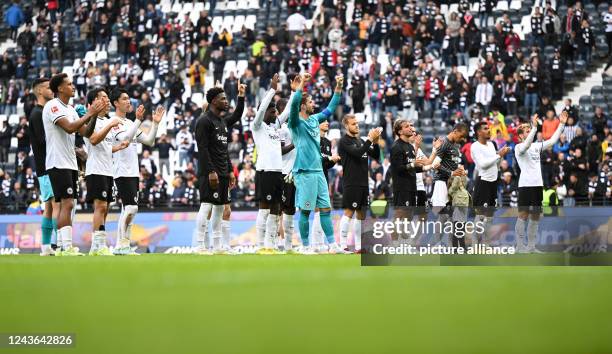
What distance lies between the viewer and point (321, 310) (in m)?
7.95

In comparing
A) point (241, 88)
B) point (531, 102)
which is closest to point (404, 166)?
point (241, 88)

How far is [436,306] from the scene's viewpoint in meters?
8.14

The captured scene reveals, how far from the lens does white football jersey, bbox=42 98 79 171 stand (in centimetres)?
1523

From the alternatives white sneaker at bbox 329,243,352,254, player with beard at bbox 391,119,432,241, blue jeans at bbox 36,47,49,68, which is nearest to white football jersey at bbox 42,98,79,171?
white sneaker at bbox 329,243,352,254

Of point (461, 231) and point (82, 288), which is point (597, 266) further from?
point (82, 288)

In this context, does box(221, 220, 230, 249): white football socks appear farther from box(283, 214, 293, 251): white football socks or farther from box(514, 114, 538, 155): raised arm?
→ box(514, 114, 538, 155): raised arm

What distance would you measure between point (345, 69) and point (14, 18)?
55.3 feet

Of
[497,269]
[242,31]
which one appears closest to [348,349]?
[497,269]

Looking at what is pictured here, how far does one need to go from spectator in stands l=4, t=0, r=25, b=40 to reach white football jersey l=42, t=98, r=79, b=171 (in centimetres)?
3334

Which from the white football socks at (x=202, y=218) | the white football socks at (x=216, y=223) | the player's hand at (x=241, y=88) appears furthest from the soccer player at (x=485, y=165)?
the white football socks at (x=202, y=218)

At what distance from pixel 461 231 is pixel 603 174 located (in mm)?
18245

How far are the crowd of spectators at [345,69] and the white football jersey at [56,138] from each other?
15.7 meters

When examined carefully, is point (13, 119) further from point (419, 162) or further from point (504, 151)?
point (504, 151)

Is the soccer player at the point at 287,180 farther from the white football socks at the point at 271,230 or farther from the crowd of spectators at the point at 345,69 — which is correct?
the crowd of spectators at the point at 345,69
